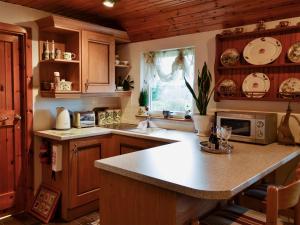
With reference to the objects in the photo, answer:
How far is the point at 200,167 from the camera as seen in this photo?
1.55m

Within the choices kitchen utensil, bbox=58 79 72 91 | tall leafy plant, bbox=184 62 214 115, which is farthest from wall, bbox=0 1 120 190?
tall leafy plant, bbox=184 62 214 115

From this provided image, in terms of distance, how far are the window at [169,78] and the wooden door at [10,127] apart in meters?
1.52

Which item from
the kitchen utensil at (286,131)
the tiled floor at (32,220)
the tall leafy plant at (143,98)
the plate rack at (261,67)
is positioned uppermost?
the plate rack at (261,67)

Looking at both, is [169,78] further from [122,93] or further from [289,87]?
[289,87]

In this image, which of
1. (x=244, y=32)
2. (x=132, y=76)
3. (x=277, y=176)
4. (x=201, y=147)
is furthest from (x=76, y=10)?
(x=277, y=176)

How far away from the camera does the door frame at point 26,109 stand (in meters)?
2.74

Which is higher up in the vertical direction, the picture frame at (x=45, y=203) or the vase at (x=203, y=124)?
the vase at (x=203, y=124)

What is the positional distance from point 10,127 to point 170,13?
200 centimetres

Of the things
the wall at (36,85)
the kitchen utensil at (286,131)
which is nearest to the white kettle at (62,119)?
the wall at (36,85)

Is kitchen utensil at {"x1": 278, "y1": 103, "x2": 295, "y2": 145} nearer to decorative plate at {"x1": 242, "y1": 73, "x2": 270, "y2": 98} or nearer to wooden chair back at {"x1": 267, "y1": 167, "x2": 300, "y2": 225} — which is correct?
decorative plate at {"x1": 242, "y1": 73, "x2": 270, "y2": 98}

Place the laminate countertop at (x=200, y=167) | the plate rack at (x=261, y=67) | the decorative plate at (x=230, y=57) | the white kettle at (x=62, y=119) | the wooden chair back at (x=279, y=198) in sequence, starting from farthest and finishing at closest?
the white kettle at (x=62, y=119)
the decorative plate at (x=230, y=57)
the plate rack at (x=261, y=67)
the laminate countertop at (x=200, y=167)
the wooden chair back at (x=279, y=198)

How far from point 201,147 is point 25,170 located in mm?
1895

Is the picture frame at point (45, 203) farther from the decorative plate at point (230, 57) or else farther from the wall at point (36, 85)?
the decorative plate at point (230, 57)

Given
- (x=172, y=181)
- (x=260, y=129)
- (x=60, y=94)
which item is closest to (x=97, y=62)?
(x=60, y=94)
